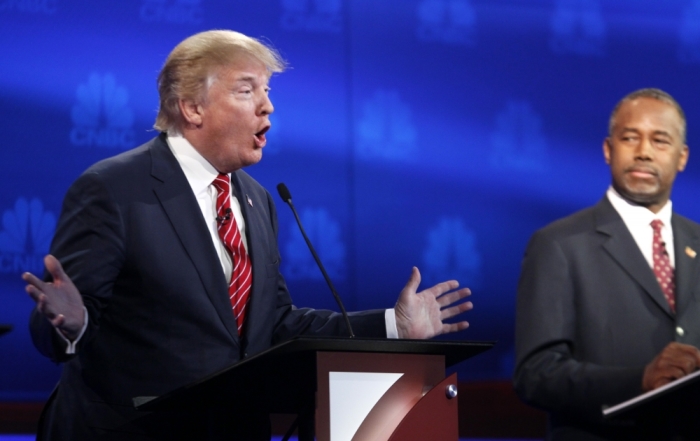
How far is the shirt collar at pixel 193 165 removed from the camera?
2381 millimetres

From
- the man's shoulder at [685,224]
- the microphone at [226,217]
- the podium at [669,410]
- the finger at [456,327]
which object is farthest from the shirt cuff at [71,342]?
the man's shoulder at [685,224]

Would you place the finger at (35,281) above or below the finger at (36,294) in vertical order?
above

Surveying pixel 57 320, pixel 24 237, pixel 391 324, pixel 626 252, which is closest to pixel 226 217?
pixel 391 324

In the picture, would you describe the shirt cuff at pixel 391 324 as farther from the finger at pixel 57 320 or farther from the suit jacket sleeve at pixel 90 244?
the finger at pixel 57 320

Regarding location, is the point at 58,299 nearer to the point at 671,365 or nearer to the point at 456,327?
the point at 456,327

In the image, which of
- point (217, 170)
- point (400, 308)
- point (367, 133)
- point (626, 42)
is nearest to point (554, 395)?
point (400, 308)

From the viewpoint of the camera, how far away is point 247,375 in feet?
5.66

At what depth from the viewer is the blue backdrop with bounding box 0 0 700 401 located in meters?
3.91

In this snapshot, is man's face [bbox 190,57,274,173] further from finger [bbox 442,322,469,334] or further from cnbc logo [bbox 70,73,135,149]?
cnbc logo [bbox 70,73,135,149]

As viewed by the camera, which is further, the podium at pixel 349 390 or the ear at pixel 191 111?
the ear at pixel 191 111

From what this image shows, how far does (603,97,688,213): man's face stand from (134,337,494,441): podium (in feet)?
2.09

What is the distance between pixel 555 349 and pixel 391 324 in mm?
419

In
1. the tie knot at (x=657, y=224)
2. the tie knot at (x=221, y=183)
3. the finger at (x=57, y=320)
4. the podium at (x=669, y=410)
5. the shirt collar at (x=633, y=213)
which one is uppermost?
the tie knot at (x=221, y=183)

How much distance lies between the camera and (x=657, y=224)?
88.5 inches
